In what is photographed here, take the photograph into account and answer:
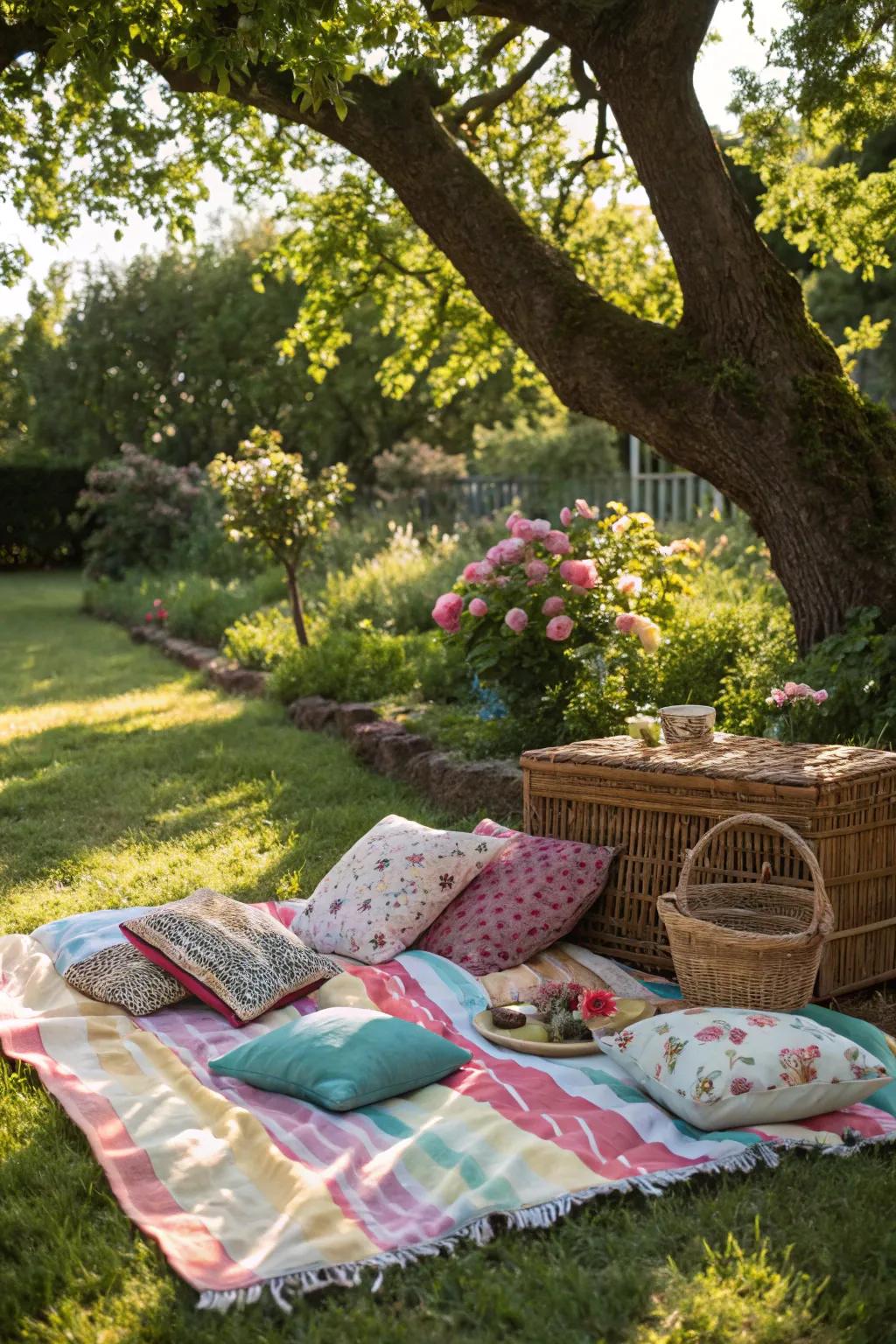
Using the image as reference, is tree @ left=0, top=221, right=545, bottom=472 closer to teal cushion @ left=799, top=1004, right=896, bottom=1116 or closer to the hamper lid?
the hamper lid

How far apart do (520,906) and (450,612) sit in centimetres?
229

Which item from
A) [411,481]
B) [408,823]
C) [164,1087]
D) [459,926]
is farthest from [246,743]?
[411,481]

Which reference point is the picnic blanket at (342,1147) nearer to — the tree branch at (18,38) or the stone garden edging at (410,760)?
the stone garden edging at (410,760)

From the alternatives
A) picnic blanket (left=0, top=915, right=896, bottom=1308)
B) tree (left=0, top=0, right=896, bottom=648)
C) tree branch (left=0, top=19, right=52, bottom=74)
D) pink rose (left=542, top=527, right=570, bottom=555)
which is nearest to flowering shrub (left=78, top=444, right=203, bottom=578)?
tree (left=0, top=0, right=896, bottom=648)

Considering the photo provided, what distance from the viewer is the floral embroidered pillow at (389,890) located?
404cm

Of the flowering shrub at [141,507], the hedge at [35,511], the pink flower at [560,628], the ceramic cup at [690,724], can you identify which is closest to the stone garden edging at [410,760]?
the pink flower at [560,628]

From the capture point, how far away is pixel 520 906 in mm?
3990

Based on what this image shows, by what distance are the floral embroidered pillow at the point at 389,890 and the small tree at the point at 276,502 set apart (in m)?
5.23

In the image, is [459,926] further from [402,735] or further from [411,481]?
[411,481]

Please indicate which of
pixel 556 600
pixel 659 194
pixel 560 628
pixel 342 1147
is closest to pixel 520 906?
pixel 342 1147

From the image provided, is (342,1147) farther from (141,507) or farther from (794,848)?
(141,507)

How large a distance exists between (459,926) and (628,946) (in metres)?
0.54

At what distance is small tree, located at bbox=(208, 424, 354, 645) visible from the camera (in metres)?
9.59

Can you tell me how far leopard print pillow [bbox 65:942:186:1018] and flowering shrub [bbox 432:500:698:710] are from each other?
245cm
